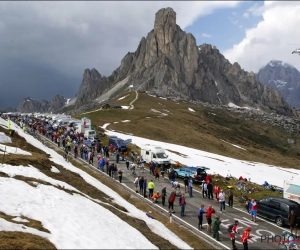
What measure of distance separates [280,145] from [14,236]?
14160cm

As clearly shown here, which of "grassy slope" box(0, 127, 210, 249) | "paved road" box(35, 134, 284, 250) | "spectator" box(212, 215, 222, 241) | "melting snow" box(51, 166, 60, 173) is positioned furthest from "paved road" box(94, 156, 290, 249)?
"melting snow" box(51, 166, 60, 173)

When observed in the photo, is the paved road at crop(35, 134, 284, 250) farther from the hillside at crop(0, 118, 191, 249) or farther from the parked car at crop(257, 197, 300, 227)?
the hillside at crop(0, 118, 191, 249)

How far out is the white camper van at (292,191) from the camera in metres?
26.3

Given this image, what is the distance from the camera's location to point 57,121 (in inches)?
3135

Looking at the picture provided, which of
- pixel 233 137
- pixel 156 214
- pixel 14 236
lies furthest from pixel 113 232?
pixel 233 137

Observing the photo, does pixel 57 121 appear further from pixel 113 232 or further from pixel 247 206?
pixel 113 232

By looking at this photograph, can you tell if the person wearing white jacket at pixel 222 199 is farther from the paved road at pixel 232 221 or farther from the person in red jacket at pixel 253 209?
the person in red jacket at pixel 253 209

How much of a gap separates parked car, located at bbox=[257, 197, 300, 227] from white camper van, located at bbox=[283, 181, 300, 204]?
251 centimetres

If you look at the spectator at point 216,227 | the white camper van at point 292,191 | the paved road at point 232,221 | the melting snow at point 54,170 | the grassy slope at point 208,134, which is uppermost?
the grassy slope at point 208,134

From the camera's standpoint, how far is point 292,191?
26828 millimetres

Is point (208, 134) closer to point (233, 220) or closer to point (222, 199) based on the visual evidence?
point (222, 199)

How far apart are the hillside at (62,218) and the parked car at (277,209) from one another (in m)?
9.22

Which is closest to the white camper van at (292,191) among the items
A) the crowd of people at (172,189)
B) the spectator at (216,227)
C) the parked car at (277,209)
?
the parked car at (277,209)

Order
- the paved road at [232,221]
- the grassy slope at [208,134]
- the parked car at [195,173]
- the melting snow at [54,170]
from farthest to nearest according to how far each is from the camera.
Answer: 1. the grassy slope at [208,134]
2. the parked car at [195,173]
3. the melting snow at [54,170]
4. the paved road at [232,221]
